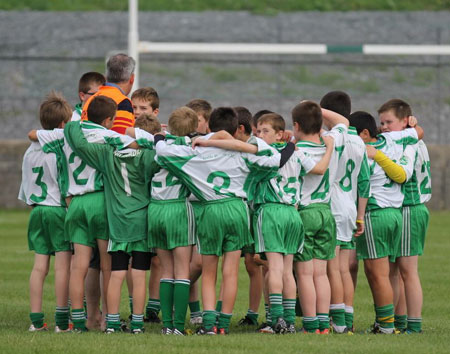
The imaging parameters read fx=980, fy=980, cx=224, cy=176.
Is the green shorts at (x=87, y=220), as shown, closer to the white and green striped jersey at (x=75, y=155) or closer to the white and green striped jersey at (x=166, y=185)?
the white and green striped jersey at (x=75, y=155)

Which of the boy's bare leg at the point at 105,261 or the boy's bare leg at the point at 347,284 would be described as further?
the boy's bare leg at the point at 347,284

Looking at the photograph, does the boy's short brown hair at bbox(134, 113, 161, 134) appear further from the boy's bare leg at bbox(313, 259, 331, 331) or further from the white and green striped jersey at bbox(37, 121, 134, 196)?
the boy's bare leg at bbox(313, 259, 331, 331)

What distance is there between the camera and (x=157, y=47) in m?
→ 22.2

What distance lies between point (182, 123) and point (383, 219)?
197 cm

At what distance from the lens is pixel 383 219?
844 centimetres

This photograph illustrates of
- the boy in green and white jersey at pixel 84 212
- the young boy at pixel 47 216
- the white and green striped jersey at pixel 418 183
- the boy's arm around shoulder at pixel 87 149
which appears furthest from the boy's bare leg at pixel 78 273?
the white and green striped jersey at pixel 418 183

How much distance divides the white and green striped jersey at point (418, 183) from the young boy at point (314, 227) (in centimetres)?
91

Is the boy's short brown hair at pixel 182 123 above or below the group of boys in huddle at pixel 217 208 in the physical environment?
above

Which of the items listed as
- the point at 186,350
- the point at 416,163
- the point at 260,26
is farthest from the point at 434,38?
the point at 186,350

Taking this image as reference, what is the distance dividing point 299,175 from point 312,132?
38cm

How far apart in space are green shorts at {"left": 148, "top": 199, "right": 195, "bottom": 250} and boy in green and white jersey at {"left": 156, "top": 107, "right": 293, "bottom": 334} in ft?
0.37

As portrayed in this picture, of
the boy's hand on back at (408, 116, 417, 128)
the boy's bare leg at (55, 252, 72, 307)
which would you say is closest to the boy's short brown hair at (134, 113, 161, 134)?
the boy's bare leg at (55, 252, 72, 307)

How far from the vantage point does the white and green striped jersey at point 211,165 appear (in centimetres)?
770

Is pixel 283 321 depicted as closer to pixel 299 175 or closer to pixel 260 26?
pixel 299 175
